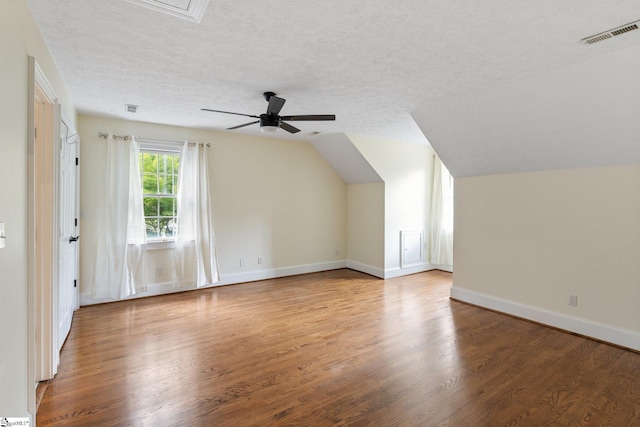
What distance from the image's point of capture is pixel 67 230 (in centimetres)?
→ 318

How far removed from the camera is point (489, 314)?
385 cm

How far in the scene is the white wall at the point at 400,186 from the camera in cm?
548

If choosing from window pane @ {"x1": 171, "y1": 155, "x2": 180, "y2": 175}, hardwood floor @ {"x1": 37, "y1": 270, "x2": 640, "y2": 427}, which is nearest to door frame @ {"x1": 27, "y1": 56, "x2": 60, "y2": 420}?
hardwood floor @ {"x1": 37, "y1": 270, "x2": 640, "y2": 427}

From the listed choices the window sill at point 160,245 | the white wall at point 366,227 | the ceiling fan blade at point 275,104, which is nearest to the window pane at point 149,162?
the window sill at point 160,245

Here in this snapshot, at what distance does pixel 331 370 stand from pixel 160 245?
130 inches

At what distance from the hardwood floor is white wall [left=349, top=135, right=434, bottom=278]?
173cm

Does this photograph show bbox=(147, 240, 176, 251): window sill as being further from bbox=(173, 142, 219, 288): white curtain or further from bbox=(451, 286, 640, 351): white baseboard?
bbox=(451, 286, 640, 351): white baseboard

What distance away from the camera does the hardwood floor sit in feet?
6.61

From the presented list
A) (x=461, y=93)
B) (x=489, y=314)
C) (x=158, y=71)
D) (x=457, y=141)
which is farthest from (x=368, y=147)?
(x=158, y=71)

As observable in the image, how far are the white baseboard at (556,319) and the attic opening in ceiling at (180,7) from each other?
4.30 metres

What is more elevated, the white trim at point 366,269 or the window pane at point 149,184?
the window pane at point 149,184

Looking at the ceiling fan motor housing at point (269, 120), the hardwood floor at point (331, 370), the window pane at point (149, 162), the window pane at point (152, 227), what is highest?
the ceiling fan motor housing at point (269, 120)

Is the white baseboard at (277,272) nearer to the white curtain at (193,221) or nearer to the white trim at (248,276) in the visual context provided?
the white trim at (248,276)

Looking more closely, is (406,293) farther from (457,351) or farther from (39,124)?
(39,124)
